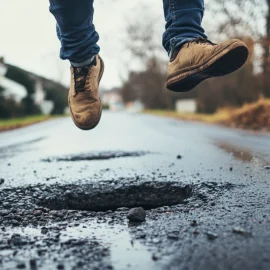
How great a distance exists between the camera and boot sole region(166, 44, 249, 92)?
202 centimetres

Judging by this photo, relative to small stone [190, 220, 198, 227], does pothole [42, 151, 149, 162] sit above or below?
above

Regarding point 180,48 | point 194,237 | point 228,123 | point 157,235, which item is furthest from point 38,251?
point 228,123

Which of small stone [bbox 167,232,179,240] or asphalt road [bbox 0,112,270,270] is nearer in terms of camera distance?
asphalt road [bbox 0,112,270,270]

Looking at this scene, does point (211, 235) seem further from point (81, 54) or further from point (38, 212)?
point (81, 54)

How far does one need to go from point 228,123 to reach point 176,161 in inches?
330

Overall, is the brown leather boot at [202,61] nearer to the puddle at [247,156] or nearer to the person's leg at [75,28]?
the person's leg at [75,28]

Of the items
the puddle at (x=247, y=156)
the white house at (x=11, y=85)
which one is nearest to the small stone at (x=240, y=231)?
the puddle at (x=247, y=156)

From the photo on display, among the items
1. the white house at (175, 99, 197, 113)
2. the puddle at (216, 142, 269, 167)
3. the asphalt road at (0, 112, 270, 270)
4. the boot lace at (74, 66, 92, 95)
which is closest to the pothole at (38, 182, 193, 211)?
the asphalt road at (0, 112, 270, 270)

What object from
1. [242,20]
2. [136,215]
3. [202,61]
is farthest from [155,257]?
[242,20]

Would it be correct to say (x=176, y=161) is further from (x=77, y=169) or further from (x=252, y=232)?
(x=252, y=232)

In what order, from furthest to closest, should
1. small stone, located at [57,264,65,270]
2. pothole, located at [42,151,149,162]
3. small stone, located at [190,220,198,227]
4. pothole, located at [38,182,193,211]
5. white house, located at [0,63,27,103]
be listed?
1. white house, located at [0,63,27,103]
2. pothole, located at [42,151,149,162]
3. pothole, located at [38,182,193,211]
4. small stone, located at [190,220,198,227]
5. small stone, located at [57,264,65,270]

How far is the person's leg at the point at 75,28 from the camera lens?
209 cm

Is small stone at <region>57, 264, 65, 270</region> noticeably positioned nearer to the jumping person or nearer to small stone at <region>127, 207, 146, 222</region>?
small stone at <region>127, 207, 146, 222</region>

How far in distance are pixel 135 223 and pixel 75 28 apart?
1138 millimetres
